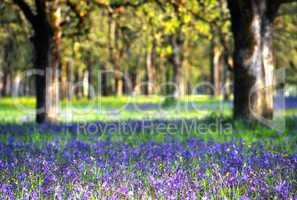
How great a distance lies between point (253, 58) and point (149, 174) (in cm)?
771

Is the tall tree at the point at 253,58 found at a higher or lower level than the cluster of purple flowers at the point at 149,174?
higher

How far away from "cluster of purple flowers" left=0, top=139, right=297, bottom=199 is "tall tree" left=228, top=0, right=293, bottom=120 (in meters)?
4.92

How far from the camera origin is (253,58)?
473 inches

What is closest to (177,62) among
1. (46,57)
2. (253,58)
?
(46,57)

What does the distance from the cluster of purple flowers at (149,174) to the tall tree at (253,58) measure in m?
4.92

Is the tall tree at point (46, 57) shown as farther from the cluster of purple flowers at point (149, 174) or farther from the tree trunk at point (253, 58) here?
the cluster of purple flowers at point (149, 174)

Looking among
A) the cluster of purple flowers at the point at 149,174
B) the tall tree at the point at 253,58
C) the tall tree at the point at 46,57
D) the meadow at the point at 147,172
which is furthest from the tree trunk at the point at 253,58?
the tall tree at the point at 46,57

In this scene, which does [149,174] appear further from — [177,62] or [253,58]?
[177,62]

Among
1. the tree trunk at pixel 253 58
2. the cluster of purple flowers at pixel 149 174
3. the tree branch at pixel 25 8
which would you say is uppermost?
the tree branch at pixel 25 8

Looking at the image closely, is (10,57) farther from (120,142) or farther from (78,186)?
(78,186)

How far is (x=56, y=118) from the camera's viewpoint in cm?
1452

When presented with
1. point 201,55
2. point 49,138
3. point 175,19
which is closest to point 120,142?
point 49,138

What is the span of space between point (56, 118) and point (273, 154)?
9.30 metres

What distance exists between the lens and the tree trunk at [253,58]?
11891 mm
